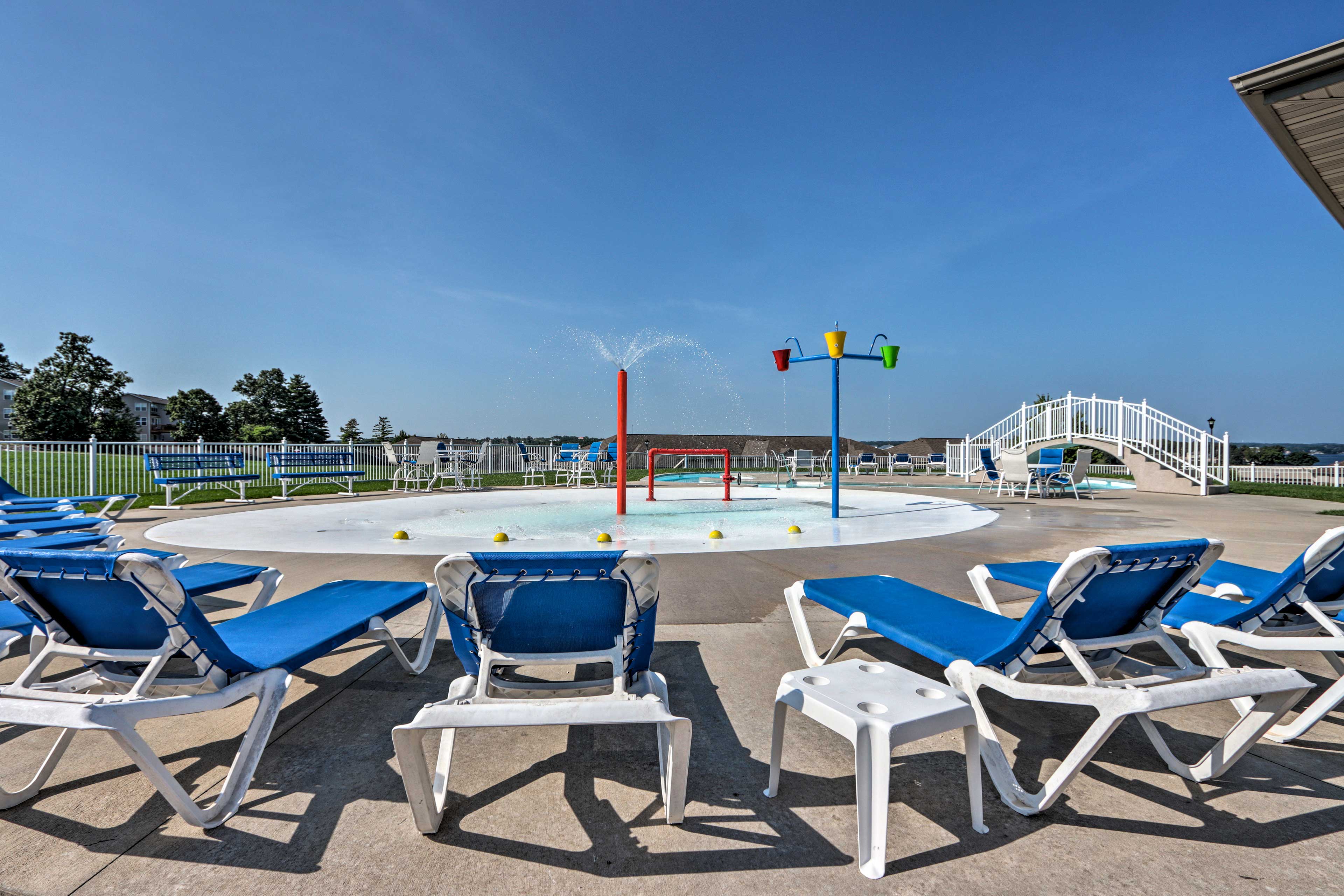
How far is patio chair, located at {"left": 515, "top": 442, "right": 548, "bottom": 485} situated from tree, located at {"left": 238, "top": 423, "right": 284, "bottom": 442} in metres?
52.5

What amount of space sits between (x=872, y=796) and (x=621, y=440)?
390 inches

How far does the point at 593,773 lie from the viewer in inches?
91.0

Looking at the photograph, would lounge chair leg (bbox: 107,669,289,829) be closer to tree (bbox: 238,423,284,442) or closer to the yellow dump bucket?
the yellow dump bucket

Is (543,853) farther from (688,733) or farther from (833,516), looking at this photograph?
(833,516)

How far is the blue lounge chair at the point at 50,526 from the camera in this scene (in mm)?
5035

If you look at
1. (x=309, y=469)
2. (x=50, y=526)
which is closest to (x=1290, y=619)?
(x=50, y=526)

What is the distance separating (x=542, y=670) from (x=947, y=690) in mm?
2176

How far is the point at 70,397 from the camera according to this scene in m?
53.0

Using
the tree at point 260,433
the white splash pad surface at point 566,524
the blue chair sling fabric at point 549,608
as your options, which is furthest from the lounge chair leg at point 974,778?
the tree at point 260,433

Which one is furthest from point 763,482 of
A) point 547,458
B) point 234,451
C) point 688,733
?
point 688,733

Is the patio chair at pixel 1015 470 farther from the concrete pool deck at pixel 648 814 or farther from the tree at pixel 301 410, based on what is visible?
the tree at pixel 301 410

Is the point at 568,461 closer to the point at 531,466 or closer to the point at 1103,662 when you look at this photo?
the point at 531,466

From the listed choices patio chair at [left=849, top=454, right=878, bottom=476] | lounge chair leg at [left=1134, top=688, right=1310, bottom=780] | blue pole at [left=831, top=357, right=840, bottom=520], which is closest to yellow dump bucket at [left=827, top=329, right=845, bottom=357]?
blue pole at [left=831, top=357, right=840, bottom=520]

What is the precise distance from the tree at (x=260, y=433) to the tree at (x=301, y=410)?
6.29 feet
